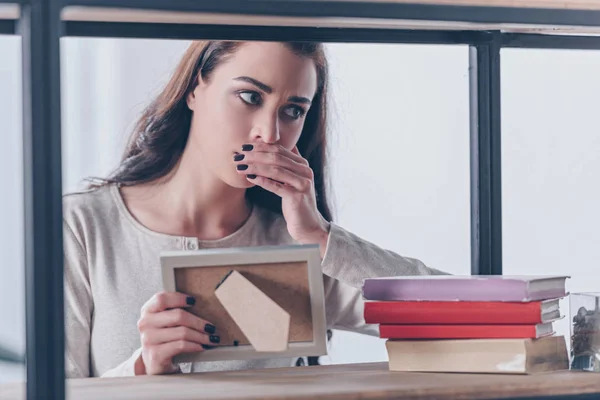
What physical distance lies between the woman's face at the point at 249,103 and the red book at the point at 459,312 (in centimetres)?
65

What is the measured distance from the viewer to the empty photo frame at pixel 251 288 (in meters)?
0.93

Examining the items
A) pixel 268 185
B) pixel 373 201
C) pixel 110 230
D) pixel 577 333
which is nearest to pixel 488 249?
pixel 577 333

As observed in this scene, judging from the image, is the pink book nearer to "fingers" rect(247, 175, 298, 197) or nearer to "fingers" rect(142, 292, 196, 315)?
"fingers" rect(142, 292, 196, 315)

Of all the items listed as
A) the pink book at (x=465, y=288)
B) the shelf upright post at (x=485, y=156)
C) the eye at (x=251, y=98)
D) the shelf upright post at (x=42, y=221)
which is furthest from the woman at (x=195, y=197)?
the shelf upright post at (x=42, y=221)

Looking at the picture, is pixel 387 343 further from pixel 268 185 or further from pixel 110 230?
pixel 110 230

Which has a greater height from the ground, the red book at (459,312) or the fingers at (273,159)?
the fingers at (273,159)

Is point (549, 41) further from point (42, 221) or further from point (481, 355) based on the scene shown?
point (42, 221)

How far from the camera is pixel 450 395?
86 centimetres

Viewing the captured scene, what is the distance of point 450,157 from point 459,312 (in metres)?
1.72

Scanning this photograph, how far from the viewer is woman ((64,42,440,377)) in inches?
62.7

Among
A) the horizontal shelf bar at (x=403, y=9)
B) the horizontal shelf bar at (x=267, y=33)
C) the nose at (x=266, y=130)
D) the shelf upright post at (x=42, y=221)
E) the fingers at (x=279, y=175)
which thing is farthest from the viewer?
the nose at (x=266, y=130)

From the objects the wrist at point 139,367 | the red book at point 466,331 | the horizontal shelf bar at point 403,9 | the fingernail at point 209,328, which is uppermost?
the horizontal shelf bar at point 403,9

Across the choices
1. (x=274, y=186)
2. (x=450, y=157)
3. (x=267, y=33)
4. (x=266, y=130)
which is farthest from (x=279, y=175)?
(x=450, y=157)

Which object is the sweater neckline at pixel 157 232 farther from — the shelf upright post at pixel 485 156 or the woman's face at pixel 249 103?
the shelf upright post at pixel 485 156
